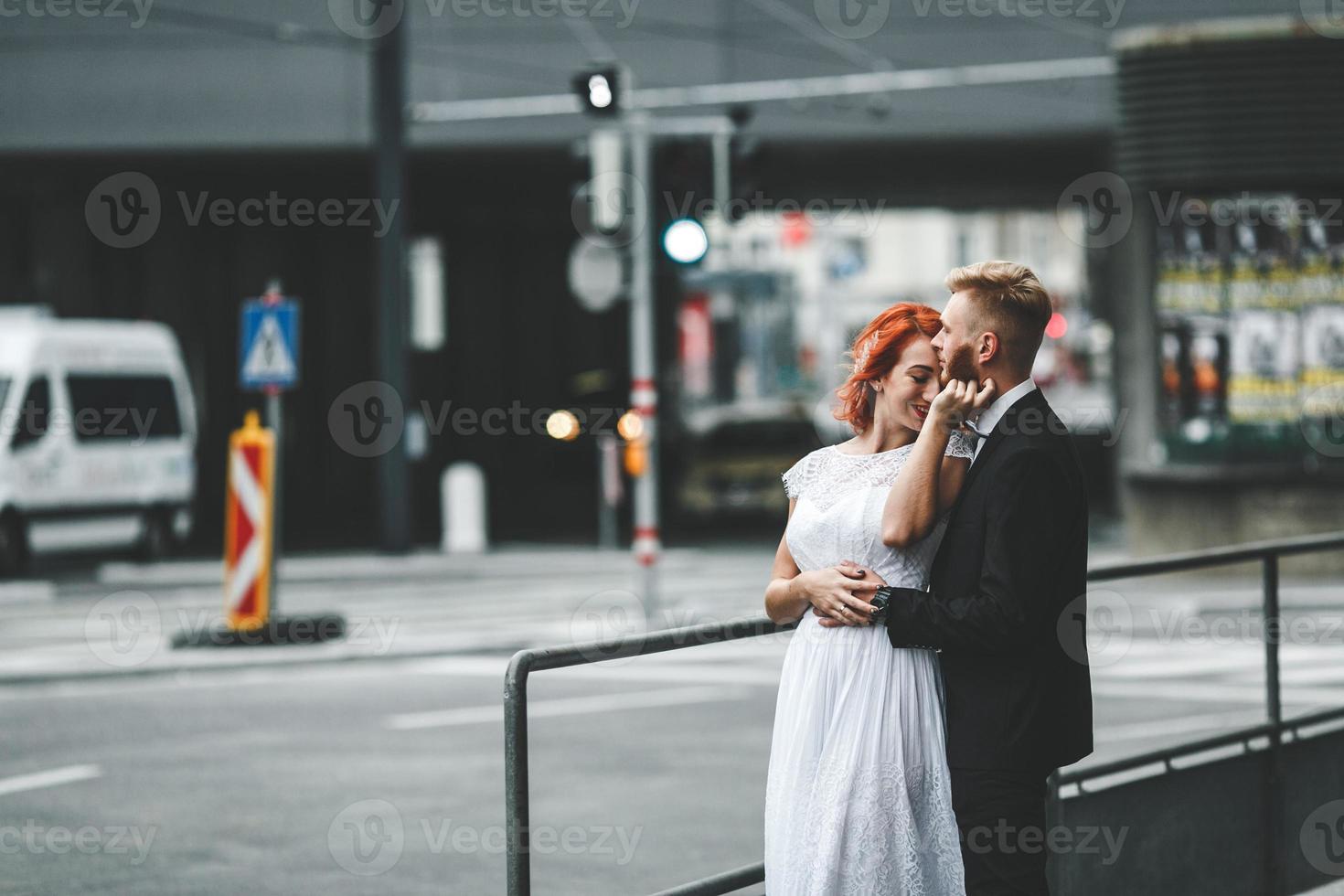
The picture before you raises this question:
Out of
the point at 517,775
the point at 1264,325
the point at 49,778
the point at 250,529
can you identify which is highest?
the point at 1264,325

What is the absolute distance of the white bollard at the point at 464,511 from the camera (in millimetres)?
22125

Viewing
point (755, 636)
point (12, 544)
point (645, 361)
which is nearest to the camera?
point (755, 636)

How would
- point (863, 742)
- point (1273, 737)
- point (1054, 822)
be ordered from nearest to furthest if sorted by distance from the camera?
point (863, 742)
point (1054, 822)
point (1273, 737)

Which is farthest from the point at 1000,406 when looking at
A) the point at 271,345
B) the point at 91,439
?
the point at 91,439

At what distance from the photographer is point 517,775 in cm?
366

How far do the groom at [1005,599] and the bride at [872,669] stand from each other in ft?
0.15

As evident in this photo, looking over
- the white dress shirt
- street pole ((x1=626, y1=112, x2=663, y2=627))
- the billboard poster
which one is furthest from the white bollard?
the white dress shirt

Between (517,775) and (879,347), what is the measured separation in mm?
1080

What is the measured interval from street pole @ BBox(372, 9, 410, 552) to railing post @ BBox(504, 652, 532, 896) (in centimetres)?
1753

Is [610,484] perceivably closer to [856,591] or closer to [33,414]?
[33,414]

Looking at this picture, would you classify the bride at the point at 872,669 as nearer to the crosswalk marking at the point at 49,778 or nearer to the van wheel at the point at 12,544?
the crosswalk marking at the point at 49,778

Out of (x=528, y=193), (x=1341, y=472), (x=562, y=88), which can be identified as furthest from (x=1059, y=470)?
(x=528, y=193)

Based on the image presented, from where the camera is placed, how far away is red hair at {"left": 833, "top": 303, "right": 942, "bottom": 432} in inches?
140

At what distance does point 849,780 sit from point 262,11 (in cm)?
2262
